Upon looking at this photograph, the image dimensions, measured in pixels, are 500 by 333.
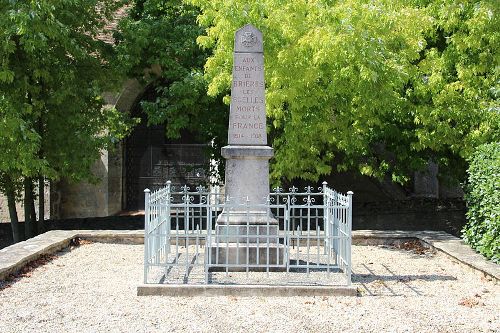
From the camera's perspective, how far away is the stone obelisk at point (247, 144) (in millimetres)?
7508

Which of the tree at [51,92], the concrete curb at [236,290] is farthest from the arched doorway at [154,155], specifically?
the concrete curb at [236,290]

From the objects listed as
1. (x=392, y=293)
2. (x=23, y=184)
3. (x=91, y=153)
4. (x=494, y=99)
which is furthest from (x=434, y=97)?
(x=23, y=184)

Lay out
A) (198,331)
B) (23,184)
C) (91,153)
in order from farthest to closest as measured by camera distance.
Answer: (23,184)
(91,153)
(198,331)

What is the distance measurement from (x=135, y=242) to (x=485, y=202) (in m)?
5.70

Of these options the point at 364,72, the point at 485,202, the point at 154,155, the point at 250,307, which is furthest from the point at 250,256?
the point at 154,155

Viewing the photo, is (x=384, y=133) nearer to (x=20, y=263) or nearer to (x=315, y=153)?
(x=315, y=153)

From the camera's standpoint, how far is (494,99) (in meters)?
10.4

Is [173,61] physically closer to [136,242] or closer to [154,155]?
[136,242]

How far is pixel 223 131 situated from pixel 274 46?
378cm

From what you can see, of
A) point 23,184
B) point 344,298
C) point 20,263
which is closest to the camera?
point 344,298

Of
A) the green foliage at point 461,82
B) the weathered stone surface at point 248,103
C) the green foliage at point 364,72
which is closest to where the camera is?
the weathered stone surface at point 248,103

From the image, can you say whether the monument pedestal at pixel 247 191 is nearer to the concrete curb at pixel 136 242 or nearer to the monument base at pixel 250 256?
the monument base at pixel 250 256

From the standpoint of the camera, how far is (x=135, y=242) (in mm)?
10430

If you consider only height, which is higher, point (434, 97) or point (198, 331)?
point (434, 97)
